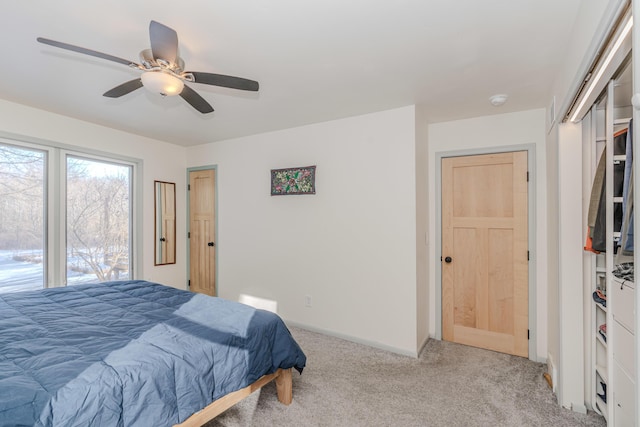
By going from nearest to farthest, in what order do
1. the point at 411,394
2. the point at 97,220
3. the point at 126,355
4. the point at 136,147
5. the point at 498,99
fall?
the point at 126,355, the point at 411,394, the point at 498,99, the point at 97,220, the point at 136,147

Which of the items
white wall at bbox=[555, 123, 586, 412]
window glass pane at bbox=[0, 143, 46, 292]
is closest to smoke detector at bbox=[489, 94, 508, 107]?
white wall at bbox=[555, 123, 586, 412]

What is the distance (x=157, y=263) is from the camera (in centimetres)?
423

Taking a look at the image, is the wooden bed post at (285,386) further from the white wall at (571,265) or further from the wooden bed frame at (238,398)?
the white wall at (571,265)

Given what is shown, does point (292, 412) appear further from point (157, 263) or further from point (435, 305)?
point (157, 263)

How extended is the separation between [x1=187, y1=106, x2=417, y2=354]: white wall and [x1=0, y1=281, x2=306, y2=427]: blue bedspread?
125 cm

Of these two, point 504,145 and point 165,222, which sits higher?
point 504,145

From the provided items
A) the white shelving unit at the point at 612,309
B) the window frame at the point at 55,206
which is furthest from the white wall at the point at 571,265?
the window frame at the point at 55,206

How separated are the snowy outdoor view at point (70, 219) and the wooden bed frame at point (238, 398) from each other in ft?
9.05

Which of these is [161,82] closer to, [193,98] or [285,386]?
[193,98]

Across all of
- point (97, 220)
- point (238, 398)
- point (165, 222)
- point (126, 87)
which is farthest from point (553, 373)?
point (97, 220)

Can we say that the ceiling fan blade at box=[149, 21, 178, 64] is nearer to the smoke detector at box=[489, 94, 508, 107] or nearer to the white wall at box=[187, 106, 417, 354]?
the white wall at box=[187, 106, 417, 354]

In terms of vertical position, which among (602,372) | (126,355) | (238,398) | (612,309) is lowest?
(238,398)

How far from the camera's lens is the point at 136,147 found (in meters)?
3.99

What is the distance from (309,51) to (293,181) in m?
1.75
